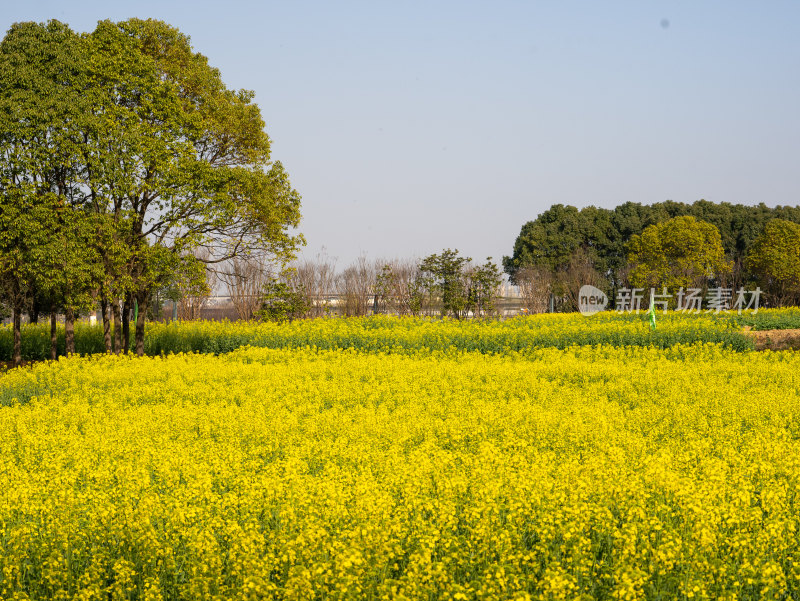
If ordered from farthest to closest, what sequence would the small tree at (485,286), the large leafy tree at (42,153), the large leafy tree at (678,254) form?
the large leafy tree at (678,254)
the small tree at (485,286)
the large leafy tree at (42,153)

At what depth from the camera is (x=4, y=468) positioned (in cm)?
763

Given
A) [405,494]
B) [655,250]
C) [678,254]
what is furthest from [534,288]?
[405,494]

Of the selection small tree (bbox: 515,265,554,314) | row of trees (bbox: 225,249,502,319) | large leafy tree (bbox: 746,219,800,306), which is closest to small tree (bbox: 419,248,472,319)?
row of trees (bbox: 225,249,502,319)

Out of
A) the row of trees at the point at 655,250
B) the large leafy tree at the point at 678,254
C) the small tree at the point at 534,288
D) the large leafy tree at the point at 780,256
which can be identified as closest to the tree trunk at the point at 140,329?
the small tree at the point at 534,288

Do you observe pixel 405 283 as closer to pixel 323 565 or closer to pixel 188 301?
pixel 188 301

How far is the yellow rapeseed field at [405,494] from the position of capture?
467 cm

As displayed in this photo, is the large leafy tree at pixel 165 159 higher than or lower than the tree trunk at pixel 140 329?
higher

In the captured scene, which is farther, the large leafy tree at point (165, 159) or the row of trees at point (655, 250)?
the row of trees at point (655, 250)

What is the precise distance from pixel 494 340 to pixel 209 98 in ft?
36.5

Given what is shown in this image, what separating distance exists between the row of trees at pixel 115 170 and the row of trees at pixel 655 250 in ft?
95.6

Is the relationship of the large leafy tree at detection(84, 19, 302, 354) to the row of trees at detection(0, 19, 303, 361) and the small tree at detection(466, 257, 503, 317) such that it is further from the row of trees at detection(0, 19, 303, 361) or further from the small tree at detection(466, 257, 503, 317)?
the small tree at detection(466, 257, 503, 317)

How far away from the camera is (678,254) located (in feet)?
158

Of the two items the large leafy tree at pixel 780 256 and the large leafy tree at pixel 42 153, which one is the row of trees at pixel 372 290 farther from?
A: the large leafy tree at pixel 780 256

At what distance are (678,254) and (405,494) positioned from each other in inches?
1803
